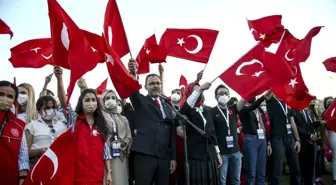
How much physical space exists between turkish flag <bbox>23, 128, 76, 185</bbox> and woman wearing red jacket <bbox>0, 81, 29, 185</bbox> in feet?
0.41

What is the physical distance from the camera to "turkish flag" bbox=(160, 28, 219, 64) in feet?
19.6

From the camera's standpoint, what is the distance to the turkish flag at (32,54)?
6152 millimetres

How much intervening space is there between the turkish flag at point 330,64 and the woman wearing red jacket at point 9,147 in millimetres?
6947

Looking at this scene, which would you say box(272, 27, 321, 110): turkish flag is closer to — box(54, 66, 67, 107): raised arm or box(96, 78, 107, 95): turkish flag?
box(54, 66, 67, 107): raised arm

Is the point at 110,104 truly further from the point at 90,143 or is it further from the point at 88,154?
the point at 88,154

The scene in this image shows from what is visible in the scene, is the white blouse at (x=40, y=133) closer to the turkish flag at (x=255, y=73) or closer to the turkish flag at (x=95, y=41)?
the turkish flag at (x=95, y=41)

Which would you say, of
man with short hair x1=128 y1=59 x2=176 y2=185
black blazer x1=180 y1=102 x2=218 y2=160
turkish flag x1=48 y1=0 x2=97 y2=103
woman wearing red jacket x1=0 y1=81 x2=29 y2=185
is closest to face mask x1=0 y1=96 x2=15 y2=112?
woman wearing red jacket x1=0 y1=81 x2=29 y2=185

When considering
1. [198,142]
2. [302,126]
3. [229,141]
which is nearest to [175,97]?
[229,141]

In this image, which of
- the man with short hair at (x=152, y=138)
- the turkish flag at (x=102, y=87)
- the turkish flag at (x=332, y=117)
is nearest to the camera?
the man with short hair at (x=152, y=138)

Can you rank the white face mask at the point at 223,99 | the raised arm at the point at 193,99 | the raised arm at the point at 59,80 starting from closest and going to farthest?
1. the raised arm at the point at 59,80
2. the raised arm at the point at 193,99
3. the white face mask at the point at 223,99

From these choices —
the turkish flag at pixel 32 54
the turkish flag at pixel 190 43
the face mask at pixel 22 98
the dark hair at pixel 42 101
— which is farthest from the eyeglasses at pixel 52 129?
the turkish flag at pixel 190 43

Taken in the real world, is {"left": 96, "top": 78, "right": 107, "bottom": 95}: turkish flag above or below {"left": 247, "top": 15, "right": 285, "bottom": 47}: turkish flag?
below

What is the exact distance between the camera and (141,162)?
4785 mm

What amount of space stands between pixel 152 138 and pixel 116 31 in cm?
165
